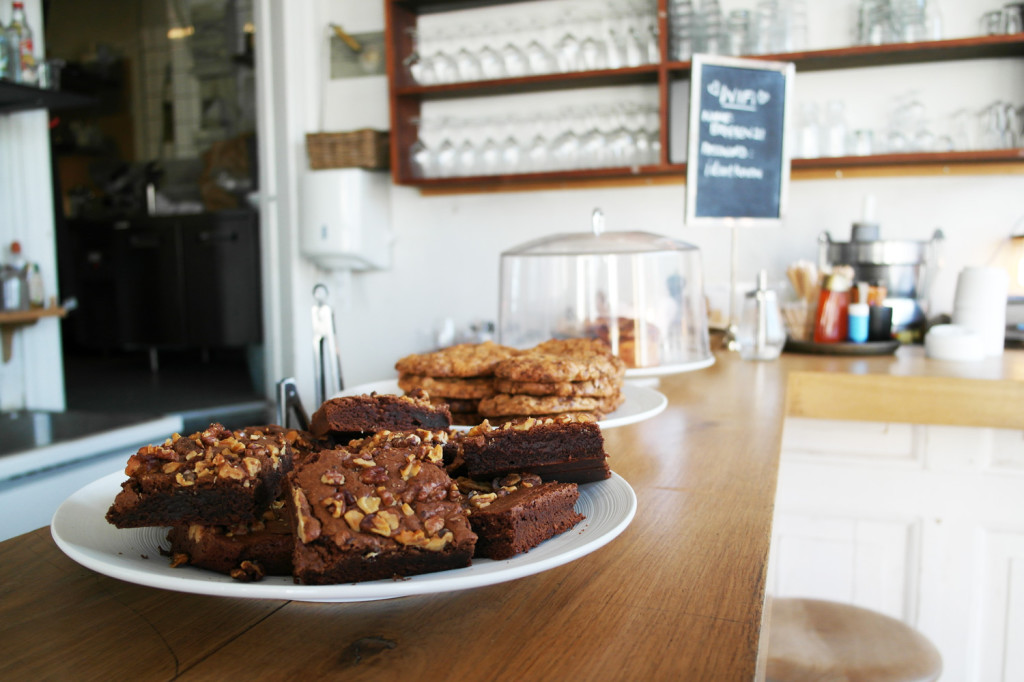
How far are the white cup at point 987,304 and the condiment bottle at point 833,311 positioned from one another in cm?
36

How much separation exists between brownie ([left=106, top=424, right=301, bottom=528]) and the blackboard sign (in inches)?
72.6

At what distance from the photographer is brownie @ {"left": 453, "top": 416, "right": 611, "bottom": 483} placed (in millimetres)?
801

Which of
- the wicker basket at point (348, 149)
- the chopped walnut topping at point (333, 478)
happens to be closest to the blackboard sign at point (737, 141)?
the chopped walnut topping at point (333, 478)

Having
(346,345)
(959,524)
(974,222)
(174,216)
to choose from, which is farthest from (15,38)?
(974,222)

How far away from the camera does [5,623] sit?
606mm

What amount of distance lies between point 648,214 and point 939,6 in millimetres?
1465

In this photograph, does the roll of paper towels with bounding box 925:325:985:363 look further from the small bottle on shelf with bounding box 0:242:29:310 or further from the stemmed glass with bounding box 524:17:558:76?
the small bottle on shelf with bounding box 0:242:29:310

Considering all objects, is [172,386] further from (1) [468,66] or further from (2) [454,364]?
(2) [454,364]

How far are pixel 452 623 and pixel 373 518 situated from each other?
11cm

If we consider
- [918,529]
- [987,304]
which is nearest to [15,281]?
[918,529]

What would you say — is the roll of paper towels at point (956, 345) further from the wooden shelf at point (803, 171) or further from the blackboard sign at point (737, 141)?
the wooden shelf at point (803, 171)

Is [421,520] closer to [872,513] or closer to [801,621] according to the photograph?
[801,621]

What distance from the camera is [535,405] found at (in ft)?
3.99

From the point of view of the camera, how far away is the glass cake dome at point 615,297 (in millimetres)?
1781
